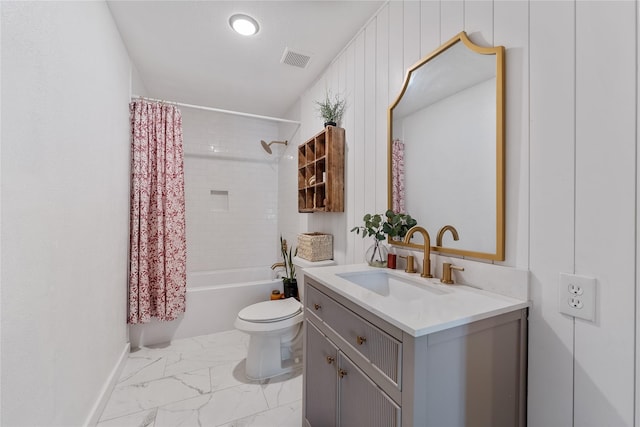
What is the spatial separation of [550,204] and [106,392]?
7.95 feet

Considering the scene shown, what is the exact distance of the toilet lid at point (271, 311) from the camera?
6.15 feet

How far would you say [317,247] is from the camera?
2135 millimetres

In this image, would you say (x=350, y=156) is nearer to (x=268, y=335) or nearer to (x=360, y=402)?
(x=268, y=335)

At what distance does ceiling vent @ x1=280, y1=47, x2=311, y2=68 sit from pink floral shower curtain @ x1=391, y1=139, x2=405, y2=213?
3.85 feet

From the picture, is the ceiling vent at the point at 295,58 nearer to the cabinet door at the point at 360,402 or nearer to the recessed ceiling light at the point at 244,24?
the recessed ceiling light at the point at 244,24

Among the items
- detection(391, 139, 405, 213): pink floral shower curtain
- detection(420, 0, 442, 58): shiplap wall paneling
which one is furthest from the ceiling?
detection(391, 139, 405, 213): pink floral shower curtain

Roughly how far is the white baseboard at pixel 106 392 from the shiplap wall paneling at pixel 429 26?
99.6 inches

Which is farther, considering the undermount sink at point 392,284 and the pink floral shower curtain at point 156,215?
the pink floral shower curtain at point 156,215

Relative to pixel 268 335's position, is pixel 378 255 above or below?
above

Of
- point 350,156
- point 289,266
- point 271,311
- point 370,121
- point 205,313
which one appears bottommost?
point 205,313

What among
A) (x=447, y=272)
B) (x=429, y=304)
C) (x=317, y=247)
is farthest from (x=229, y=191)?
(x=429, y=304)

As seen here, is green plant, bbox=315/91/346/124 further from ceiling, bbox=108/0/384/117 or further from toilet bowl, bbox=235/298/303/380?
toilet bowl, bbox=235/298/303/380

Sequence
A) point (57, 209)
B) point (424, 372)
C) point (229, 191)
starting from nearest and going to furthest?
point (424, 372)
point (57, 209)
point (229, 191)

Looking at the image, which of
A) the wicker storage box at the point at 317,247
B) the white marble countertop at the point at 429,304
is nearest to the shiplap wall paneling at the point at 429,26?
the white marble countertop at the point at 429,304
